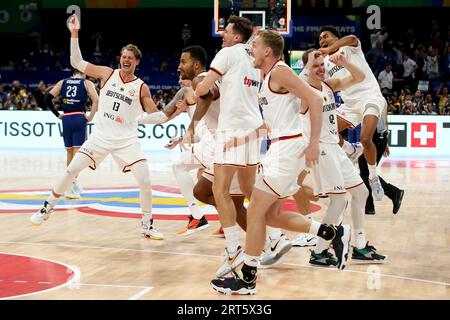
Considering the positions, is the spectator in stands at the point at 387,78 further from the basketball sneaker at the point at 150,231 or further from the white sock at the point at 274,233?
the white sock at the point at 274,233

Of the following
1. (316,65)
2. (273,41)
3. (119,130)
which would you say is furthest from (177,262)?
(273,41)

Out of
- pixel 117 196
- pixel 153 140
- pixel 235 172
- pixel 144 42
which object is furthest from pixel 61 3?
pixel 235 172

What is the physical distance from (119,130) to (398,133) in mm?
12399

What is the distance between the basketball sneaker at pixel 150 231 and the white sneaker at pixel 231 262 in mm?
1865

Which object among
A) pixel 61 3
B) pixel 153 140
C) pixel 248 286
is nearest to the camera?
pixel 248 286

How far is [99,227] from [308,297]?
3925mm

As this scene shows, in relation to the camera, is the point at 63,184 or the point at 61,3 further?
the point at 61,3

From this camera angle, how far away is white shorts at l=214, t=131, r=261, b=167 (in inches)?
268

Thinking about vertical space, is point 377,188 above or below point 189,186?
below

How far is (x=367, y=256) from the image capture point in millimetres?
7371

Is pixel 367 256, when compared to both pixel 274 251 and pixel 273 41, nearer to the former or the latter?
pixel 274 251

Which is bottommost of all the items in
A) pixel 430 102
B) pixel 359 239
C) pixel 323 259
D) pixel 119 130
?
pixel 323 259
